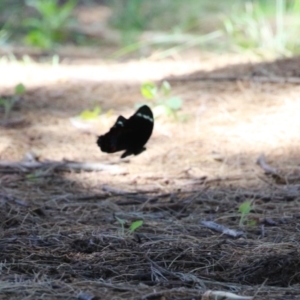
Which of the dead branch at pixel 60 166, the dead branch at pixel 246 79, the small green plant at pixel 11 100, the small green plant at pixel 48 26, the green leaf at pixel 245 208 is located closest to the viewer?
the green leaf at pixel 245 208

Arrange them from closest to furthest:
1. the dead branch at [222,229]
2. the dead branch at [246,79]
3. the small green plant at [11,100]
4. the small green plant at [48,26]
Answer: the dead branch at [222,229] < the small green plant at [11,100] < the dead branch at [246,79] < the small green plant at [48,26]

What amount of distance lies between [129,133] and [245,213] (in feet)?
1.90

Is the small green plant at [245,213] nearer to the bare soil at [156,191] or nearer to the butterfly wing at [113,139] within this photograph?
the bare soil at [156,191]

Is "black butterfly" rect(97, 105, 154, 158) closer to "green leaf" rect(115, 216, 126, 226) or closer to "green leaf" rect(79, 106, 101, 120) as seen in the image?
"green leaf" rect(115, 216, 126, 226)

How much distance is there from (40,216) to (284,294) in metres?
1.25

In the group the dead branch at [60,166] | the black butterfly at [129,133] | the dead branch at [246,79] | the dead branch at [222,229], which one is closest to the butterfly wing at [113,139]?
the black butterfly at [129,133]

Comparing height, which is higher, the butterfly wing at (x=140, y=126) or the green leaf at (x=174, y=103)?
the butterfly wing at (x=140, y=126)

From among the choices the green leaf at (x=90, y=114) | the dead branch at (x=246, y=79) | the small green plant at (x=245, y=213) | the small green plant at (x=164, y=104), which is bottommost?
the small green plant at (x=245, y=213)

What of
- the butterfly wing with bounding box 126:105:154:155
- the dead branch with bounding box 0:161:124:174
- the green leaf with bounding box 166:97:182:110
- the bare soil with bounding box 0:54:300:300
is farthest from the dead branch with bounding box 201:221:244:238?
the green leaf with bounding box 166:97:182:110

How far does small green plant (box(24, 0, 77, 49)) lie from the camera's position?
7.21 metres

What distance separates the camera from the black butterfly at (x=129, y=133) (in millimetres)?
2789

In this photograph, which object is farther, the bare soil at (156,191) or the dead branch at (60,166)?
the dead branch at (60,166)

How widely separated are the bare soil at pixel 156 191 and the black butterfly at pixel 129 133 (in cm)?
28

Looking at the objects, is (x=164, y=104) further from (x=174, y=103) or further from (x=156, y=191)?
(x=156, y=191)
